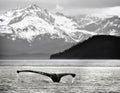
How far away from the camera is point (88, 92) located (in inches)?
3455

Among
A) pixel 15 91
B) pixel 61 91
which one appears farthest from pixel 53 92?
pixel 15 91

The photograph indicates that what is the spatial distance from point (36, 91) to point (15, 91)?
4573 millimetres

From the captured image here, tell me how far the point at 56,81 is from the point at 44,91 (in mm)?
21327

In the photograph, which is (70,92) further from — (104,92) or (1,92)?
(1,92)

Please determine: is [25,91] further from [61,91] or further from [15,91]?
[61,91]

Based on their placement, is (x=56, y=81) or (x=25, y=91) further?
(x=56, y=81)

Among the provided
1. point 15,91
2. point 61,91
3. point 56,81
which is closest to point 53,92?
point 61,91

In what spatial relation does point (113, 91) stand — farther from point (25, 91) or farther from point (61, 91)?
point (25, 91)

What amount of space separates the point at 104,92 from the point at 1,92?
21780mm

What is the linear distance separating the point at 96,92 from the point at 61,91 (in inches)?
296

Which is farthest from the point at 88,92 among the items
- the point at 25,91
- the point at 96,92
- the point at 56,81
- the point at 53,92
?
the point at 56,81

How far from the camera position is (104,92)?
8700cm

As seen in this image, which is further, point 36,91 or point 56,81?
point 56,81

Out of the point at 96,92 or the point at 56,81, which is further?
the point at 56,81
